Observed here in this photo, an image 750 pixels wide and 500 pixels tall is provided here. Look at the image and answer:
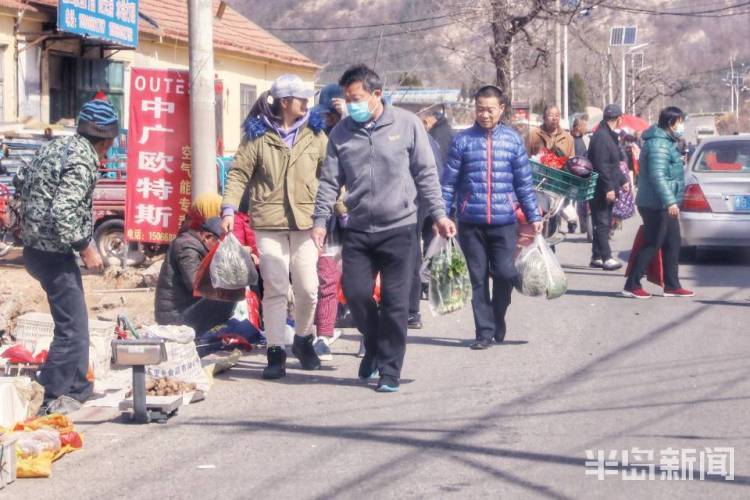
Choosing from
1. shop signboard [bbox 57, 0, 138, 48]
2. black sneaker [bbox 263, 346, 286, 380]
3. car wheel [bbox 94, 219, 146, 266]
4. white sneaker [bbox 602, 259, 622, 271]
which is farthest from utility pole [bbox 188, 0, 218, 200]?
shop signboard [bbox 57, 0, 138, 48]

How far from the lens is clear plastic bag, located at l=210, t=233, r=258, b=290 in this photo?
8000 millimetres

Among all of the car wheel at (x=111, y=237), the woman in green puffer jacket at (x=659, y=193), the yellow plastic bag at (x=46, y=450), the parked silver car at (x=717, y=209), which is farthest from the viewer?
the car wheel at (x=111, y=237)

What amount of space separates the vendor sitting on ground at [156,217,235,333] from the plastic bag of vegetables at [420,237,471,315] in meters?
1.89

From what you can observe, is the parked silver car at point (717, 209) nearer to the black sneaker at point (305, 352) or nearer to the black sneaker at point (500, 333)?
the black sneaker at point (500, 333)

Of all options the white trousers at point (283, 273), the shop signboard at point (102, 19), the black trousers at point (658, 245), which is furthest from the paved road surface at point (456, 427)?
the shop signboard at point (102, 19)

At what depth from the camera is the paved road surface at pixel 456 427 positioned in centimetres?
562

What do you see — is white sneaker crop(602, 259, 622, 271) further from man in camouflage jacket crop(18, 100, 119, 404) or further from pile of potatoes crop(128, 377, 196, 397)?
man in camouflage jacket crop(18, 100, 119, 404)

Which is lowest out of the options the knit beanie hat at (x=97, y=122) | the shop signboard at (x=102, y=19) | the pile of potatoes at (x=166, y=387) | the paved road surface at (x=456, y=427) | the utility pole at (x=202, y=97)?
the paved road surface at (x=456, y=427)

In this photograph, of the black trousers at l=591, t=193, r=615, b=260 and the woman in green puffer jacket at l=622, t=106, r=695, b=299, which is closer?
the woman in green puffer jacket at l=622, t=106, r=695, b=299

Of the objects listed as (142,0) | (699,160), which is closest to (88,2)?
(142,0)

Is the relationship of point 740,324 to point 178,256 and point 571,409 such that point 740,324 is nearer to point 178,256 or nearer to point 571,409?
point 571,409

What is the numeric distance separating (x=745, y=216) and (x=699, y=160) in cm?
126

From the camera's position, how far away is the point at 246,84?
1063 inches

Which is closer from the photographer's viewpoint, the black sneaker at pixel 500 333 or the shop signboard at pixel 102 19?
the black sneaker at pixel 500 333
